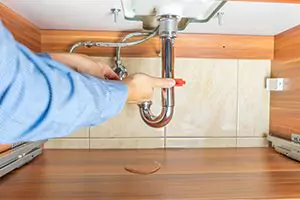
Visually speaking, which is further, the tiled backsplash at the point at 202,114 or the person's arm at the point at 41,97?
the tiled backsplash at the point at 202,114

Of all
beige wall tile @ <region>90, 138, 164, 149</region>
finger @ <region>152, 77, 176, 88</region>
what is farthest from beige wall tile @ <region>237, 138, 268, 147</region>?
finger @ <region>152, 77, 176, 88</region>

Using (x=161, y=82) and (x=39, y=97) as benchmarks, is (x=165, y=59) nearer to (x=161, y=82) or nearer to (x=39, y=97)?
(x=161, y=82)

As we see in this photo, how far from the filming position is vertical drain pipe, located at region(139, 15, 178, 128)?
0.81 m

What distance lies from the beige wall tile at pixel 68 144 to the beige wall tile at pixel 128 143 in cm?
3

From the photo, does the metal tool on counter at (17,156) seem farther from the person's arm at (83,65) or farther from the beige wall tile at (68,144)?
the person's arm at (83,65)

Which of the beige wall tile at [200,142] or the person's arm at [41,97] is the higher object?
the person's arm at [41,97]

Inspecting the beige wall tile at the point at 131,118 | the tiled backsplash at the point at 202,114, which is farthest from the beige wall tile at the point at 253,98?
the beige wall tile at the point at 131,118

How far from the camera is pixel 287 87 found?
100cm

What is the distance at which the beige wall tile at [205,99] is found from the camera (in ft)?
3.52

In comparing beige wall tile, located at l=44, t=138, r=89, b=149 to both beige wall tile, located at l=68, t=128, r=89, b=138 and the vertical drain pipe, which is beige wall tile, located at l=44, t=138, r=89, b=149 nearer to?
beige wall tile, located at l=68, t=128, r=89, b=138

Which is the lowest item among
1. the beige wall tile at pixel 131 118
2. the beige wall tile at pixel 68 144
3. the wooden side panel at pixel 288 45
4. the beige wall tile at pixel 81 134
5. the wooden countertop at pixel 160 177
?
the wooden countertop at pixel 160 177

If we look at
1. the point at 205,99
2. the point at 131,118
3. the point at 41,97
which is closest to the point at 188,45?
the point at 205,99

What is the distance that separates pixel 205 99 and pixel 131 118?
257mm

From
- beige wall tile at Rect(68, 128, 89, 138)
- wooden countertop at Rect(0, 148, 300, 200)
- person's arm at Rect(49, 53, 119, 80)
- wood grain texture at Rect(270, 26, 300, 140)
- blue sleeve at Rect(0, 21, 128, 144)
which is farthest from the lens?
beige wall tile at Rect(68, 128, 89, 138)
